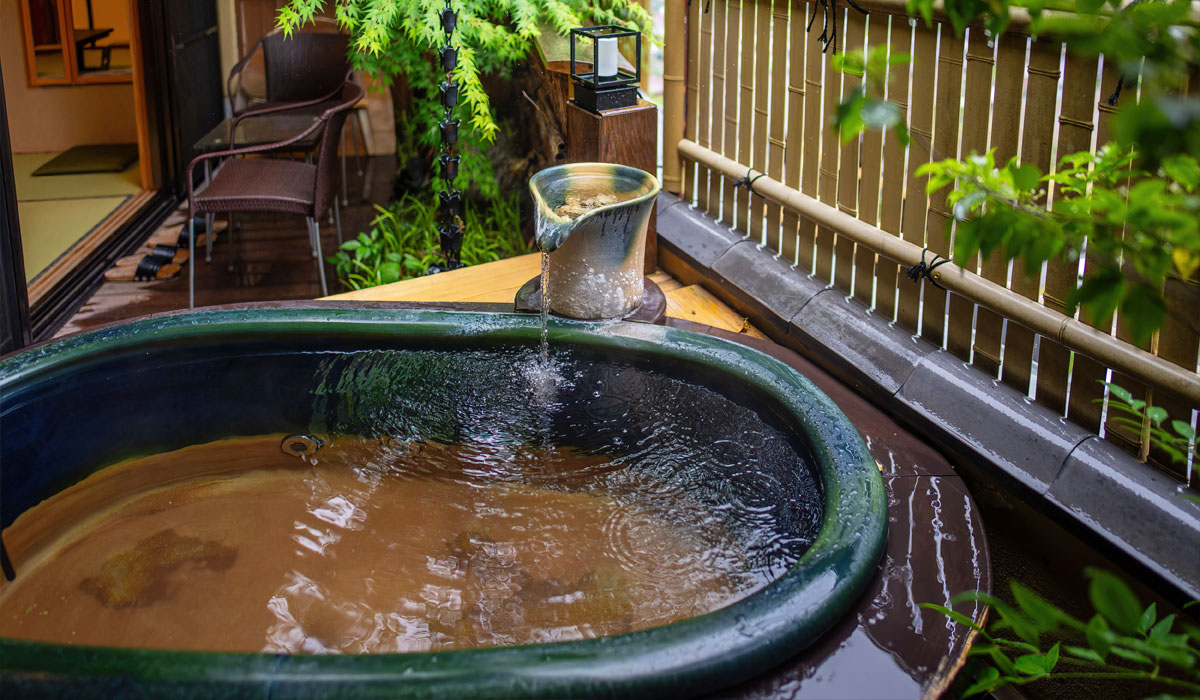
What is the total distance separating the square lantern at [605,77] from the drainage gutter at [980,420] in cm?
57

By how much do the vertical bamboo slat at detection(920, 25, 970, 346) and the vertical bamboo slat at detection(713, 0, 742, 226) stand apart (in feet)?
3.69

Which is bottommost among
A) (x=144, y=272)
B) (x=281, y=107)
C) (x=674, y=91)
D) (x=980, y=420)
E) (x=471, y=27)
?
(x=144, y=272)

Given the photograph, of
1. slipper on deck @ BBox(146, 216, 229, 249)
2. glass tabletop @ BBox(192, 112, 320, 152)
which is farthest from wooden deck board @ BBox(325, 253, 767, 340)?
slipper on deck @ BBox(146, 216, 229, 249)

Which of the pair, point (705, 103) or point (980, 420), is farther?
point (705, 103)

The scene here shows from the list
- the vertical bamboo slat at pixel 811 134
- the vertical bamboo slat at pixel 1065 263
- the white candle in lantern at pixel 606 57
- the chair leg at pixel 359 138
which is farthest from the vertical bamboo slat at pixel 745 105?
the chair leg at pixel 359 138

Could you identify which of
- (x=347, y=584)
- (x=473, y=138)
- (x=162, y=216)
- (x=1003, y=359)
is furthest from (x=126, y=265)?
(x=1003, y=359)

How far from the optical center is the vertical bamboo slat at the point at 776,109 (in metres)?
3.37

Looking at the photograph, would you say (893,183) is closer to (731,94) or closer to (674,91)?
(731,94)

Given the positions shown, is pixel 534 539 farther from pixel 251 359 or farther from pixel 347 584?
pixel 251 359

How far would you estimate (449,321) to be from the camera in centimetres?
272

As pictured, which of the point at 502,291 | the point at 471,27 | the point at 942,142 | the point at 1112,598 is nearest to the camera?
the point at 1112,598

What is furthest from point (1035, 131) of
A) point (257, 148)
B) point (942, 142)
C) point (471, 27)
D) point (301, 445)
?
point (257, 148)

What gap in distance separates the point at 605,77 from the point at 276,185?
167 cm

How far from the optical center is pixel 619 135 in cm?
353
